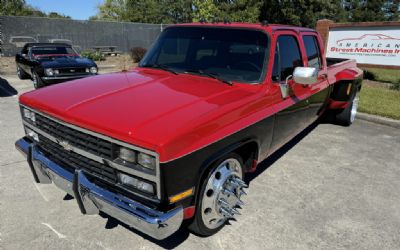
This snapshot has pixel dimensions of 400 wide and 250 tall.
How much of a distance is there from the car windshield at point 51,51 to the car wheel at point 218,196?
9.91 m

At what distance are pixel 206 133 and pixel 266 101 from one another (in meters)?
1.13

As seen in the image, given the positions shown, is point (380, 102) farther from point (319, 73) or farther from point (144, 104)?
point (144, 104)

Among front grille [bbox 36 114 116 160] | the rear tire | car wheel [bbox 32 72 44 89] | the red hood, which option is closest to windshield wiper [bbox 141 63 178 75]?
the red hood

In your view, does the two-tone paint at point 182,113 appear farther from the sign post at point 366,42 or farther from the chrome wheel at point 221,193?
the sign post at point 366,42

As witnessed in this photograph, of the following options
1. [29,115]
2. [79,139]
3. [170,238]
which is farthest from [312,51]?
[29,115]

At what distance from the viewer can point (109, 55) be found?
24.3 metres

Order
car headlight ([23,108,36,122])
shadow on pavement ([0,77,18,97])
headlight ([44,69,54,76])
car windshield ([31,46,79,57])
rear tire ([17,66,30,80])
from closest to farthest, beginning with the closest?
1. car headlight ([23,108,36,122])
2. shadow on pavement ([0,77,18,97])
3. headlight ([44,69,54,76])
4. car windshield ([31,46,79,57])
5. rear tire ([17,66,30,80])

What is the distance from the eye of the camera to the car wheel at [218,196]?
2.89 meters

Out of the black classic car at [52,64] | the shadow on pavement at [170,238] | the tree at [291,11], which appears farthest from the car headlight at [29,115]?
the tree at [291,11]

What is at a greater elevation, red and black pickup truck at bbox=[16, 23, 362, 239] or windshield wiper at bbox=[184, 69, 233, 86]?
windshield wiper at bbox=[184, 69, 233, 86]

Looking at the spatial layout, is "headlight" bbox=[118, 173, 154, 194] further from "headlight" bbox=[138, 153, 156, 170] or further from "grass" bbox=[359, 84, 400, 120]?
"grass" bbox=[359, 84, 400, 120]

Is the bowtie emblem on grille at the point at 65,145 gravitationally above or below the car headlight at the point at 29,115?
below

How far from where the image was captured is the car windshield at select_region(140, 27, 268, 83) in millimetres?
3660

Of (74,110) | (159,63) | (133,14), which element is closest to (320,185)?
(159,63)
